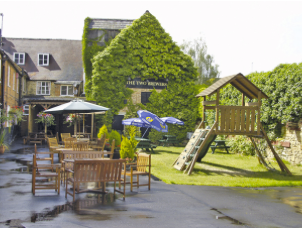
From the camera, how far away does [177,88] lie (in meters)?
24.8

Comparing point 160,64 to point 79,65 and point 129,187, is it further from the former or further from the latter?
point 129,187

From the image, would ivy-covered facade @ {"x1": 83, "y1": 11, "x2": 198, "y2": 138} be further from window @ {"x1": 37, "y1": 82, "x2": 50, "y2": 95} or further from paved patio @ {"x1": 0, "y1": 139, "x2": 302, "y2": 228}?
paved patio @ {"x1": 0, "y1": 139, "x2": 302, "y2": 228}

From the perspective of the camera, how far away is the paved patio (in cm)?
530

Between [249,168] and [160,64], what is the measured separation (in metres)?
13.5

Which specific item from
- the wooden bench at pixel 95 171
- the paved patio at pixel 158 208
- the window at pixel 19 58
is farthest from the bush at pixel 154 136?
the window at pixel 19 58

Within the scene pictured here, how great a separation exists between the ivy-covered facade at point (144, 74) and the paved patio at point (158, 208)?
51.0ft

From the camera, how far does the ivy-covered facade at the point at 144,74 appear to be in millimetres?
23750

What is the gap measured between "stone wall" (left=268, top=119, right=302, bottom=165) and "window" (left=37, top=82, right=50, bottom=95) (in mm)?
23148

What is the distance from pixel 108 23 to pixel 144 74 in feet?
19.1

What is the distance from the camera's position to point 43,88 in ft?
104

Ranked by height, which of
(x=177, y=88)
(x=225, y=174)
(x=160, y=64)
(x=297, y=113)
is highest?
(x=160, y=64)

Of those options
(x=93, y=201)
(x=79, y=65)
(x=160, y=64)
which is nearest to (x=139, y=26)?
(x=160, y=64)

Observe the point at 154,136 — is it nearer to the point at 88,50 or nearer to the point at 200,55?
the point at 88,50

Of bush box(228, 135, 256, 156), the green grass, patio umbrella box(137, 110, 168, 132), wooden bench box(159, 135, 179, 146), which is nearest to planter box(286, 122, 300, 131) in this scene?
the green grass
